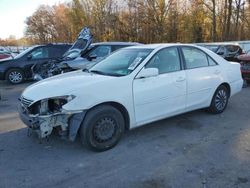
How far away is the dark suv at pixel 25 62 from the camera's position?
11758 millimetres

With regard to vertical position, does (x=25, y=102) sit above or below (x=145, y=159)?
above

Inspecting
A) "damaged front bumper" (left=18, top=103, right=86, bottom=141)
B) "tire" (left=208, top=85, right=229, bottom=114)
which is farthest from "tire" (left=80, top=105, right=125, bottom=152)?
"tire" (left=208, top=85, right=229, bottom=114)

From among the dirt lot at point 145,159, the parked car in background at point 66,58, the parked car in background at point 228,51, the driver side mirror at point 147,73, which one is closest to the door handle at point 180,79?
the driver side mirror at point 147,73

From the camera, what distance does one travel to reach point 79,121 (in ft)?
13.5

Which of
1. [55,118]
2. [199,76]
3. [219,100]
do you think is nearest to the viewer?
[55,118]

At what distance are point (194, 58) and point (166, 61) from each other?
79cm

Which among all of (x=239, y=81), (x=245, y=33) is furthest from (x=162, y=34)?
(x=239, y=81)

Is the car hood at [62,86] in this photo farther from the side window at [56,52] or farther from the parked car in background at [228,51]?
the parked car in background at [228,51]

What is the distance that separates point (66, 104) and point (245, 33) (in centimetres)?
3911

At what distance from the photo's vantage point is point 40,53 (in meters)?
12.0

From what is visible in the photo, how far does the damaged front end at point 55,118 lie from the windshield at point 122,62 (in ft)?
3.41

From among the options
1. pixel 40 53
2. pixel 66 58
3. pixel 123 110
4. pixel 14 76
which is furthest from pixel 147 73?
pixel 14 76

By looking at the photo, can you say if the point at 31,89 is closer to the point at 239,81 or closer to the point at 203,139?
the point at 203,139

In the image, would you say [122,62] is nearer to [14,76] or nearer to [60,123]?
[60,123]
